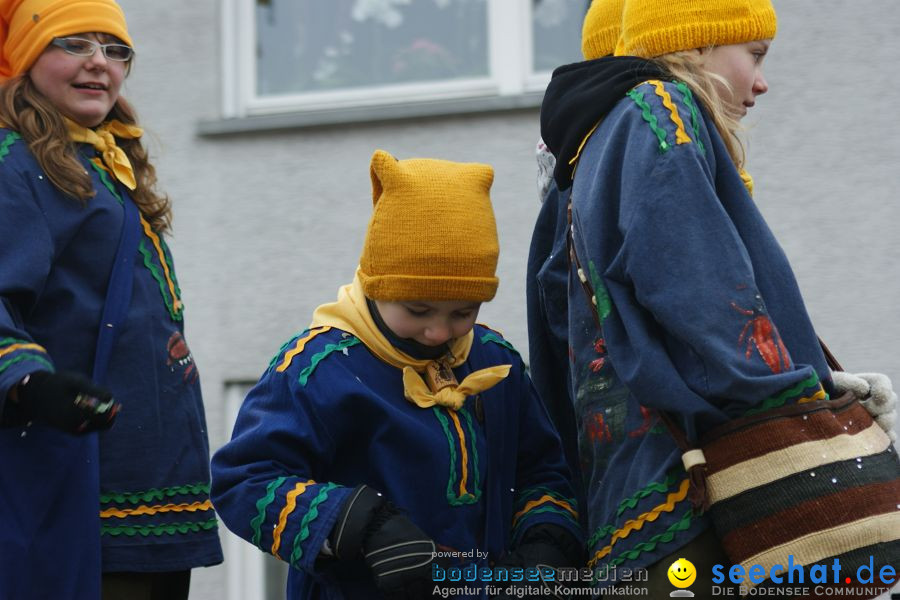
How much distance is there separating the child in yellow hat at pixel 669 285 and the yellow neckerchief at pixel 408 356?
10.9 inches

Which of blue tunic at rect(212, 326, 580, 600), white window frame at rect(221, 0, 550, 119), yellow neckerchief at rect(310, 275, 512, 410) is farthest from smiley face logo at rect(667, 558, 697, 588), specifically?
white window frame at rect(221, 0, 550, 119)

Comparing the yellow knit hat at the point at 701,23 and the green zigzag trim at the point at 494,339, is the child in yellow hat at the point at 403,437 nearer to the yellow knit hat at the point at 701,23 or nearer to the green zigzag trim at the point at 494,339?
the green zigzag trim at the point at 494,339

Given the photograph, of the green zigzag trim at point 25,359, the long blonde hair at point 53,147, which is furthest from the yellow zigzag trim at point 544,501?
the long blonde hair at point 53,147

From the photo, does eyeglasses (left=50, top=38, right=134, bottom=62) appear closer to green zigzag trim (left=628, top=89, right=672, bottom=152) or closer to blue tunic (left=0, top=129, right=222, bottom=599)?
blue tunic (left=0, top=129, right=222, bottom=599)

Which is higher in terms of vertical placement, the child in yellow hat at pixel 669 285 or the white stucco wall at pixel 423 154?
the white stucco wall at pixel 423 154

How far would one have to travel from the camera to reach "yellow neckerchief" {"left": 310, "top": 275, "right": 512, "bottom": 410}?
9.57 ft

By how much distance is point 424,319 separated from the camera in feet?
9.66

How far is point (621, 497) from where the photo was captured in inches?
101

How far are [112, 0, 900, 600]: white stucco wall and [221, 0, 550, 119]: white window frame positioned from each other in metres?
0.10

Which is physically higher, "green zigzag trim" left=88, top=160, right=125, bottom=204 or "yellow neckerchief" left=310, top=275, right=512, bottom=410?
"green zigzag trim" left=88, top=160, right=125, bottom=204

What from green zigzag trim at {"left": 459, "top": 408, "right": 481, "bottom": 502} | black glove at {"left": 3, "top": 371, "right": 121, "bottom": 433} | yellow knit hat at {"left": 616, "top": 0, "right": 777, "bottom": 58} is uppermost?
yellow knit hat at {"left": 616, "top": 0, "right": 777, "bottom": 58}

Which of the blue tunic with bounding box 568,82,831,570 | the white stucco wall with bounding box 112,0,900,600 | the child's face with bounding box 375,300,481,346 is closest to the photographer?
the blue tunic with bounding box 568,82,831,570

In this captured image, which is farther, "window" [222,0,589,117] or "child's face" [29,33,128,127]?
"window" [222,0,589,117]

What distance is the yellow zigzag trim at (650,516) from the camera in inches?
97.0
